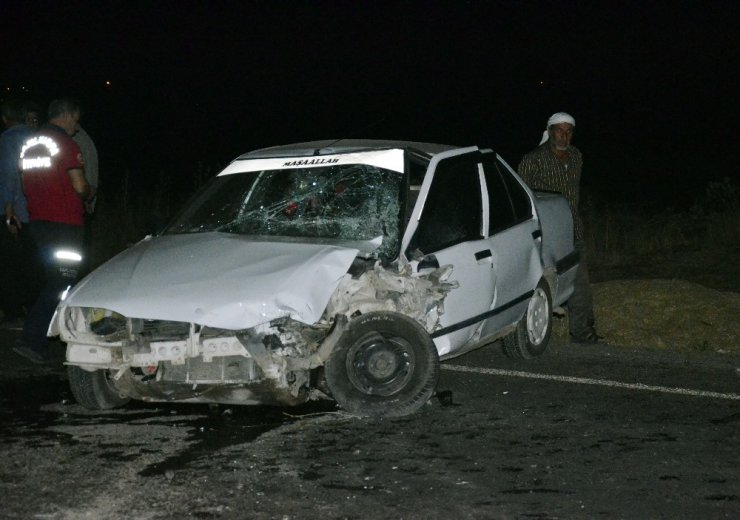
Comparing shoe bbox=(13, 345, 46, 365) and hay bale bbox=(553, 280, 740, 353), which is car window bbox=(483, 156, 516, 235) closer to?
hay bale bbox=(553, 280, 740, 353)

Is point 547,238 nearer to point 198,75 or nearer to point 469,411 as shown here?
point 469,411

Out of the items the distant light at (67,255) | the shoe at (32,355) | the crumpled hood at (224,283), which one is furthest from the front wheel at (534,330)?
the shoe at (32,355)

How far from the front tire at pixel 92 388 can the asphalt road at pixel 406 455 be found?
3.2 inches

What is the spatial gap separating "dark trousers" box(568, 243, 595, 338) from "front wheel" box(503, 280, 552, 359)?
723 millimetres

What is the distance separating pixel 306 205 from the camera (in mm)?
7484

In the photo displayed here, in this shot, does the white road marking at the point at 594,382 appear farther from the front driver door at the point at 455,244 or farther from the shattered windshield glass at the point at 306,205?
the shattered windshield glass at the point at 306,205

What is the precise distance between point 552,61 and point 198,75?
748 inches

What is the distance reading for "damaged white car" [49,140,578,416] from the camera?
623 cm

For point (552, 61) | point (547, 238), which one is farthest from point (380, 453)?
point (552, 61)

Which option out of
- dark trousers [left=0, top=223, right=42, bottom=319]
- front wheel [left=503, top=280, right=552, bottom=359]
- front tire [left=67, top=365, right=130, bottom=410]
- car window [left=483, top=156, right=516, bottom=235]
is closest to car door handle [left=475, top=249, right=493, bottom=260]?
car window [left=483, top=156, right=516, bottom=235]

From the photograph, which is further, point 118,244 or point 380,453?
point 118,244

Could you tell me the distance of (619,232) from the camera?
50.5ft

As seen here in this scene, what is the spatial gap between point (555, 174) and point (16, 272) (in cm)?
494

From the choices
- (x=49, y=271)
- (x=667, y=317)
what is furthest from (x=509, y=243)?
(x=49, y=271)
